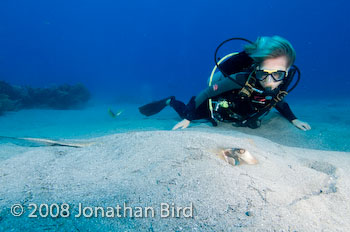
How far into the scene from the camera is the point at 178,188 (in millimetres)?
1381

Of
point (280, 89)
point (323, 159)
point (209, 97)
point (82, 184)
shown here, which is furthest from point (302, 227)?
point (209, 97)

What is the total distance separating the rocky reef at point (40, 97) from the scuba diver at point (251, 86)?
12.4m

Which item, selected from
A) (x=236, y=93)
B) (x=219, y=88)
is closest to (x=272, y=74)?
(x=236, y=93)

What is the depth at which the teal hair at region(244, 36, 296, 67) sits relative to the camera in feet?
12.0

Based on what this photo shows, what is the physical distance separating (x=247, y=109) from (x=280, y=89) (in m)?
0.87

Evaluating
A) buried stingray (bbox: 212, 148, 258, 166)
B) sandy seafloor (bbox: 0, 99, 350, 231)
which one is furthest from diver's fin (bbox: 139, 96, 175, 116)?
buried stingray (bbox: 212, 148, 258, 166)

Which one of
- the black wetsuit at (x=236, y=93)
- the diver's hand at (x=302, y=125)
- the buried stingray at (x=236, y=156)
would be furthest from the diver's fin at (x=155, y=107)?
the buried stingray at (x=236, y=156)

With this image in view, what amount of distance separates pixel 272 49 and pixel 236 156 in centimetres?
276

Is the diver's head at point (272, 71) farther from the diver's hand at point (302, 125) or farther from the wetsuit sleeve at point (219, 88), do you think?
the diver's hand at point (302, 125)

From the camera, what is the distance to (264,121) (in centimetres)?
583

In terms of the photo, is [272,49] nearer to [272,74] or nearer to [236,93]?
[272,74]

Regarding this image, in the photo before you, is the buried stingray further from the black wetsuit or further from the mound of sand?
the black wetsuit

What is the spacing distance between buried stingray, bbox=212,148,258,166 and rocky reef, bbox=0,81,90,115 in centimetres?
1374

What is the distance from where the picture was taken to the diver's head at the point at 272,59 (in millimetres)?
3676
